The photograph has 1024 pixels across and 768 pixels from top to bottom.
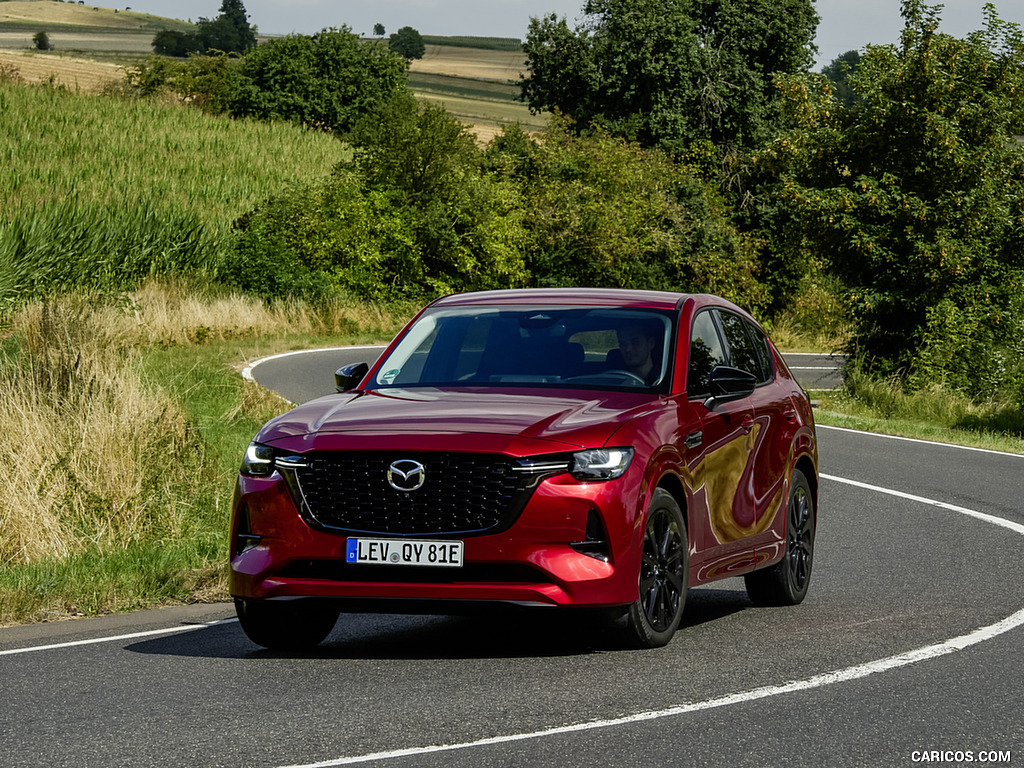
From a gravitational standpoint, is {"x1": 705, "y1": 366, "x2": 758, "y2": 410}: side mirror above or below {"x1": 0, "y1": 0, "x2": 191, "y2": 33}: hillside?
above

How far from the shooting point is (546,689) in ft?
22.2

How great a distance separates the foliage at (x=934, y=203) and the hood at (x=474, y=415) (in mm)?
23677

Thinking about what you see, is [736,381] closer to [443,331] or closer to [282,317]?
[443,331]

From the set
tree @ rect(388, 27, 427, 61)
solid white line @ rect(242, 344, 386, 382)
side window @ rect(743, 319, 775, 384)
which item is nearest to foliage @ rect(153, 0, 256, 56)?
tree @ rect(388, 27, 427, 61)

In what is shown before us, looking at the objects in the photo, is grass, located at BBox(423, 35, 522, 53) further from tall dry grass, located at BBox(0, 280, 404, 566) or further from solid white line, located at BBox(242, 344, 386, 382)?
tall dry grass, located at BBox(0, 280, 404, 566)

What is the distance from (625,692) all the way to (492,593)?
29.4 inches

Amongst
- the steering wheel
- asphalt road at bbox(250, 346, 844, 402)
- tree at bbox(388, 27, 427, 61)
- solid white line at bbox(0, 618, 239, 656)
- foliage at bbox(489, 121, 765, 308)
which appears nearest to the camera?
solid white line at bbox(0, 618, 239, 656)

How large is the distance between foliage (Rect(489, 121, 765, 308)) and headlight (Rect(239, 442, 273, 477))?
4158 centimetres

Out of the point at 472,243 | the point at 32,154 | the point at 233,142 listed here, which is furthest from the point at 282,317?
the point at 233,142

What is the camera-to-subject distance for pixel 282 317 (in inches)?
1597

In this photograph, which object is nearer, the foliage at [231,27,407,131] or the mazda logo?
the mazda logo

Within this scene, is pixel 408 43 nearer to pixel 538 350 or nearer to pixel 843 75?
pixel 843 75

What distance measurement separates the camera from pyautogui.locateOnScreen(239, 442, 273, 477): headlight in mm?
7438

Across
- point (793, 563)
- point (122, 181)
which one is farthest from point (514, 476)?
point (122, 181)
